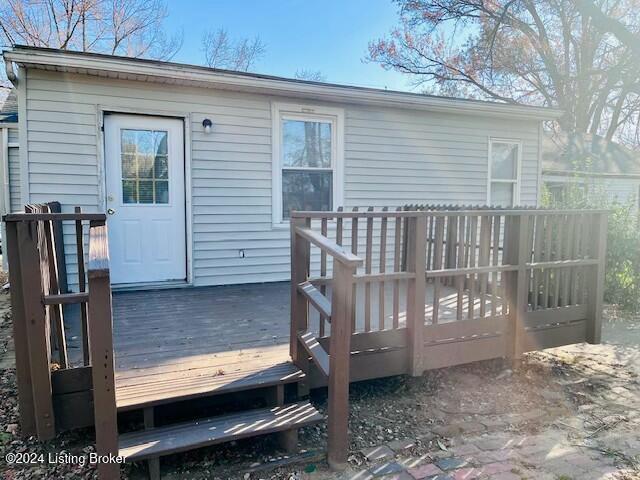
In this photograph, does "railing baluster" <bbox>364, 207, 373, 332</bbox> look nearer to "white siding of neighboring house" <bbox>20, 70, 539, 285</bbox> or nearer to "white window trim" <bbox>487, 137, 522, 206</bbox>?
"white siding of neighboring house" <bbox>20, 70, 539, 285</bbox>

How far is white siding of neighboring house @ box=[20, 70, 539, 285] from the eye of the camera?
14.7 ft

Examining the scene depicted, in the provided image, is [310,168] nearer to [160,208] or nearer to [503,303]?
[160,208]

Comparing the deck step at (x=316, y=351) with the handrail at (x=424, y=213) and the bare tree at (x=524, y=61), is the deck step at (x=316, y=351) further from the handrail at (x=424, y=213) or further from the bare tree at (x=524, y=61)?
the bare tree at (x=524, y=61)

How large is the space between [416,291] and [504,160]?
192 inches

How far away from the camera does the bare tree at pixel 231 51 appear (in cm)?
1733

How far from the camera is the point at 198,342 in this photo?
3160 millimetres

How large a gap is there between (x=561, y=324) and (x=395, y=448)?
1951mm

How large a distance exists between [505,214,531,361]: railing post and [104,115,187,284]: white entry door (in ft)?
11.5

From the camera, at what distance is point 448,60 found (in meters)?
17.4

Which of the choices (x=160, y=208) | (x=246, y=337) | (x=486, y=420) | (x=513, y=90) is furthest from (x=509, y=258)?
(x=513, y=90)

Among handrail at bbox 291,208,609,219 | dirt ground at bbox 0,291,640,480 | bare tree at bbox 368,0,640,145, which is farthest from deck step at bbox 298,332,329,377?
bare tree at bbox 368,0,640,145

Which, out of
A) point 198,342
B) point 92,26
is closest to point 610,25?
point 198,342

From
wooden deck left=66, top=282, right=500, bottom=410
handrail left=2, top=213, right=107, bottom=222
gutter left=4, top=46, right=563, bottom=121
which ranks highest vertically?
gutter left=4, top=46, right=563, bottom=121

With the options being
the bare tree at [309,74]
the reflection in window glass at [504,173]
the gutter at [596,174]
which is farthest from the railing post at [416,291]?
the bare tree at [309,74]
